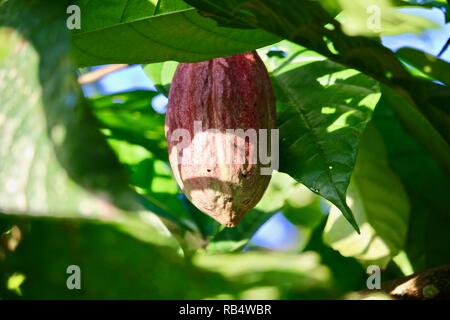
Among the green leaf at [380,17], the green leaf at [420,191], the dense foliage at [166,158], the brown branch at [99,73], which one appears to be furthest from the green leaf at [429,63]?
the brown branch at [99,73]

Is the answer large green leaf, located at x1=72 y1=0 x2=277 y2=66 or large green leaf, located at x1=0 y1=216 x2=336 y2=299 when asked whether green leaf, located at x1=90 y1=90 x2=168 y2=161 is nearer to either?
large green leaf, located at x1=72 y1=0 x2=277 y2=66

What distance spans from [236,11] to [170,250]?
44cm

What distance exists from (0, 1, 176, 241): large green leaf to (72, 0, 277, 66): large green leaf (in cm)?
44

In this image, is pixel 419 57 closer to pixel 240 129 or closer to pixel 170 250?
pixel 240 129

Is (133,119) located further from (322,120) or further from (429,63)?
(429,63)

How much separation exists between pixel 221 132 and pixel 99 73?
0.55m

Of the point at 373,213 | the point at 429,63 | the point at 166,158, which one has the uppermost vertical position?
the point at 429,63

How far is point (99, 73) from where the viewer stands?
1491mm

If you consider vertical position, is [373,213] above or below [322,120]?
below

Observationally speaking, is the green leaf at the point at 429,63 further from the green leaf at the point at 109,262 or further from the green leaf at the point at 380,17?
the green leaf at the point at 109,262

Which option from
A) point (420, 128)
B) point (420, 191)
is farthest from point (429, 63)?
point (420, 191)

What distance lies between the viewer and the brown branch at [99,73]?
1452mm

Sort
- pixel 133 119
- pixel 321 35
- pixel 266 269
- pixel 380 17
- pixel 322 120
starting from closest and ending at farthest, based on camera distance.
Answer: pixel 266 269 < pixel 380 17 < pixel 321 35 < pixel 322 120 < pixel 133 119

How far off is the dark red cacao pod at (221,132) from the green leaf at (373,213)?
327 mm
